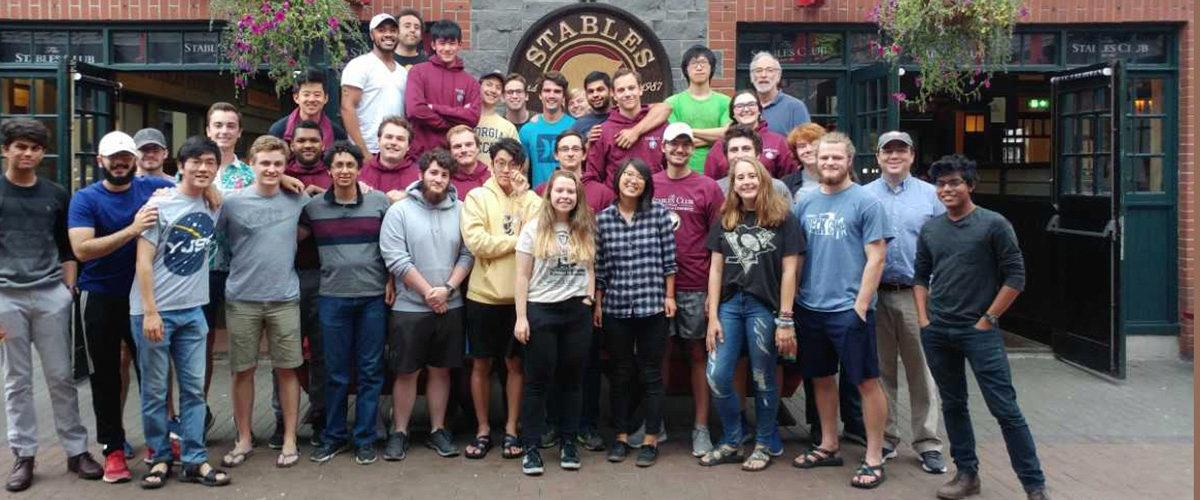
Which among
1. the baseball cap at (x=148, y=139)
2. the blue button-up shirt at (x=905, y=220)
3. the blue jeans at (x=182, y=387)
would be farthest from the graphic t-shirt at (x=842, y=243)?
the baseball cap at (x=148, y=139)

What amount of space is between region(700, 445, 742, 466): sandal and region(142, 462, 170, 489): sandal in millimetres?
2932

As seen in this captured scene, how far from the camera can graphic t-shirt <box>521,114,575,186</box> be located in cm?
740

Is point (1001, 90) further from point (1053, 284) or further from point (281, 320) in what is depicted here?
point (281, 320)

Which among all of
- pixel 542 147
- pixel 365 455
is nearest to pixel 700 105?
pixel 542 147

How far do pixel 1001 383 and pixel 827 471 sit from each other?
45.9 inches

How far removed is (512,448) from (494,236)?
1.24m

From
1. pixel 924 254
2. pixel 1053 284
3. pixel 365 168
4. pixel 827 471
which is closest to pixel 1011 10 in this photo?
pixel 1053 284

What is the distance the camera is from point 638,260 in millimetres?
6105

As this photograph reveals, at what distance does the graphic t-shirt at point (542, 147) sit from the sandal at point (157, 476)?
2.93 meters

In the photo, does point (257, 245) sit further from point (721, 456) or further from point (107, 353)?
point (721, 456)

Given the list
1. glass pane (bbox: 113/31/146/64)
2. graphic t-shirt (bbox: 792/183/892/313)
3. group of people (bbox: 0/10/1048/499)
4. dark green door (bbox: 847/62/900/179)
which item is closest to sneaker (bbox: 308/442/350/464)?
group of people (bbox: 0/10/1048/499)

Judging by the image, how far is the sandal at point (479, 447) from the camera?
6297 mm

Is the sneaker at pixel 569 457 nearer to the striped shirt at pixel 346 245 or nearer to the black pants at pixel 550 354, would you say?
the black pants at pixel 550 354

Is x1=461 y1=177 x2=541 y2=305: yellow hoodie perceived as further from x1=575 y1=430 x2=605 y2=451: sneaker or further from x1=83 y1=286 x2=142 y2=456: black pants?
x1=83 y1=286 x2=142 y2=456: black pants
